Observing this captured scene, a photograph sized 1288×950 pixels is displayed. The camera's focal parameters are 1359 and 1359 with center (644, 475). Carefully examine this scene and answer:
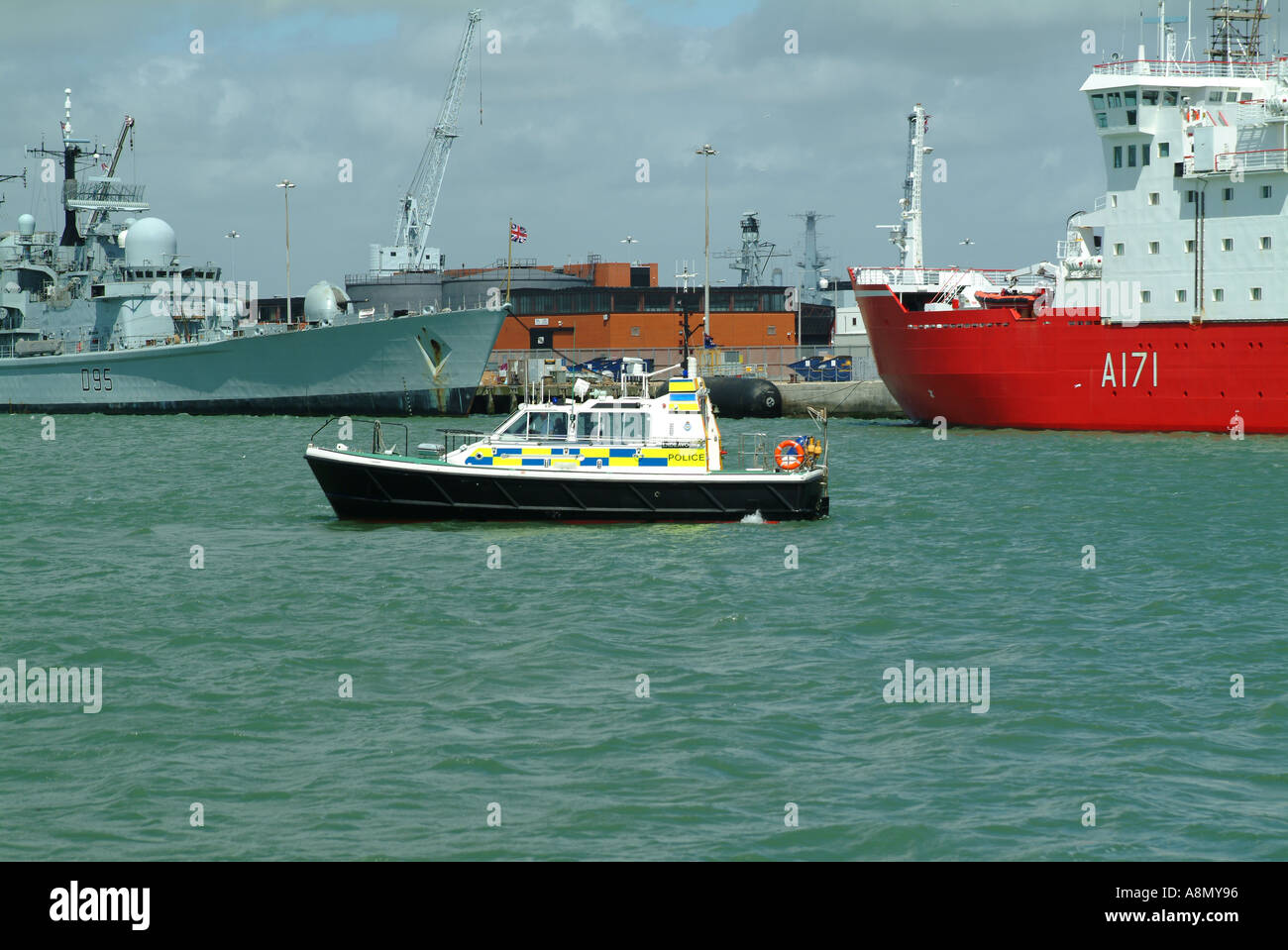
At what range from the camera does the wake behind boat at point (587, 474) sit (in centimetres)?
2839

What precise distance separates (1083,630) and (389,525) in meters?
15.4

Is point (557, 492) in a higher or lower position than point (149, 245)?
lower

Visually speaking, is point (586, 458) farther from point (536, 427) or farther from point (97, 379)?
point (97, 379)

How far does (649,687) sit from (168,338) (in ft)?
217

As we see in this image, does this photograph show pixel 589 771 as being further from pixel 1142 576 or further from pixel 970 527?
pixel 970 527

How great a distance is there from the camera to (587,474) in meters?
28.3

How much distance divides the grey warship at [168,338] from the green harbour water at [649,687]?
37193 mm

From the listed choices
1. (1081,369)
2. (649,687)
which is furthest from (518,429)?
(1081,369)

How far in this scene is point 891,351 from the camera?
5922 cm

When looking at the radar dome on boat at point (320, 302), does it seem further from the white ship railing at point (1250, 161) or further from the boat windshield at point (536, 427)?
the boat windshield at point (536, 427)

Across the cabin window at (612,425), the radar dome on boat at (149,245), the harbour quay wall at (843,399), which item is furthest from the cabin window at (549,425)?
the radar dome on boat at (149,245)

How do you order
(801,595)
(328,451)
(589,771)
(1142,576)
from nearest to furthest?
1. (589,771)
2. (801,595)
3. (1142,576)
4. (328,451)

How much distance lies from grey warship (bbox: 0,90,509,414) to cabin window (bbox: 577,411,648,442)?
1556 inches
